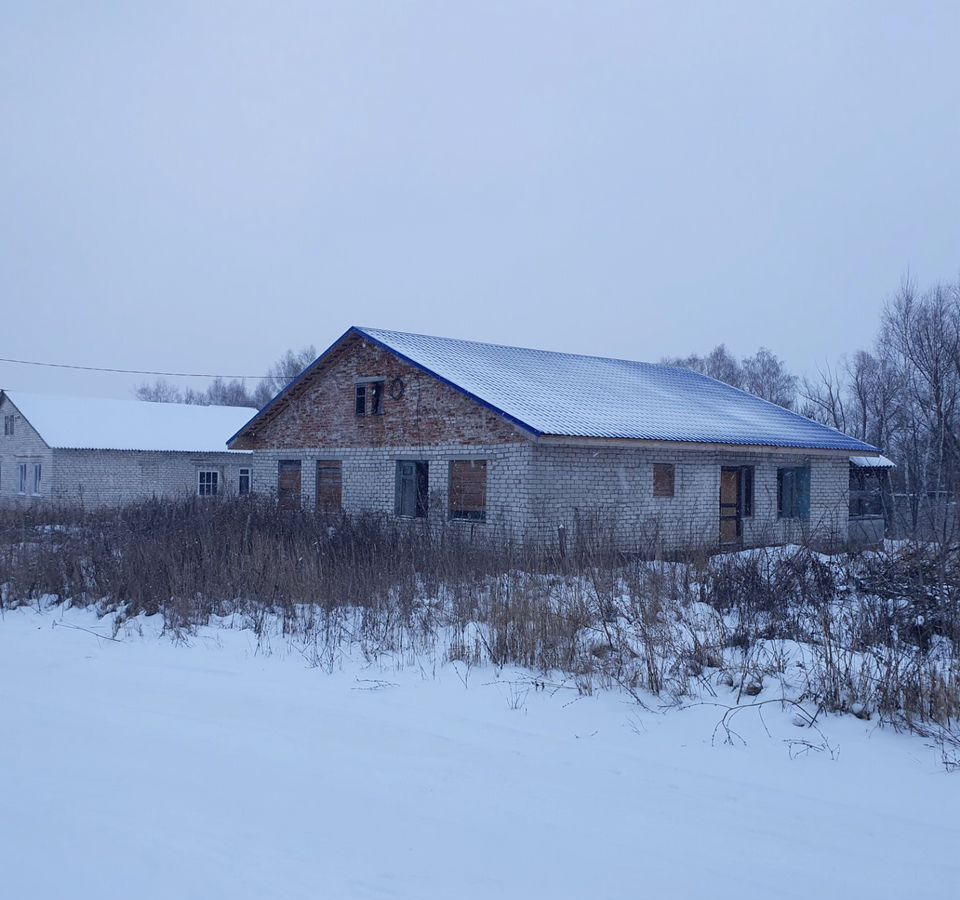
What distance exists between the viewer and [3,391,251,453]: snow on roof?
31.4 metres

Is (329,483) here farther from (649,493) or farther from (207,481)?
(207,481)

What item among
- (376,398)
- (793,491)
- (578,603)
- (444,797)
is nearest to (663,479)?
(793,491)

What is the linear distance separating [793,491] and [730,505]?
253 centimetres

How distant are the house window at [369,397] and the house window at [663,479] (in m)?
6.27

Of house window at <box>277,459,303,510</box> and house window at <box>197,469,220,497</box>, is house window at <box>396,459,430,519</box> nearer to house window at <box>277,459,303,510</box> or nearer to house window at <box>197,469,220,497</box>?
house window at <box>277,459,303,510</box>

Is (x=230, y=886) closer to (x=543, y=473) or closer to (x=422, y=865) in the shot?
(x=422, y=865)

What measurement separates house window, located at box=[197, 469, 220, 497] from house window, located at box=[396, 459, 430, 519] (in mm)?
17129

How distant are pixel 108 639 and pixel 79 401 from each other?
29.5 m

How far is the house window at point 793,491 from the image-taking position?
21250 mm

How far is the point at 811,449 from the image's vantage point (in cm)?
2034

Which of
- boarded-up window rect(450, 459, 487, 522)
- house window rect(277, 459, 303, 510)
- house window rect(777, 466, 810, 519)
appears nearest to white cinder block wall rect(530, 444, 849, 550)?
house window rect(777, 466, 810, 519)

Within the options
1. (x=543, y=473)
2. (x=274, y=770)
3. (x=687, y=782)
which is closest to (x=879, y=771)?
(x=687, y=782)

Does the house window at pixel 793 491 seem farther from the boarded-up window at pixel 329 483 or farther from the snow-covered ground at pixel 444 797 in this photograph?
the snow-covered ground at pixel 444 797

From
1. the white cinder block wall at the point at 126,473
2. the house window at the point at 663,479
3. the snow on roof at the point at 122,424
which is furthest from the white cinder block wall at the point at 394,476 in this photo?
the snow on roof at the point at 122,424
